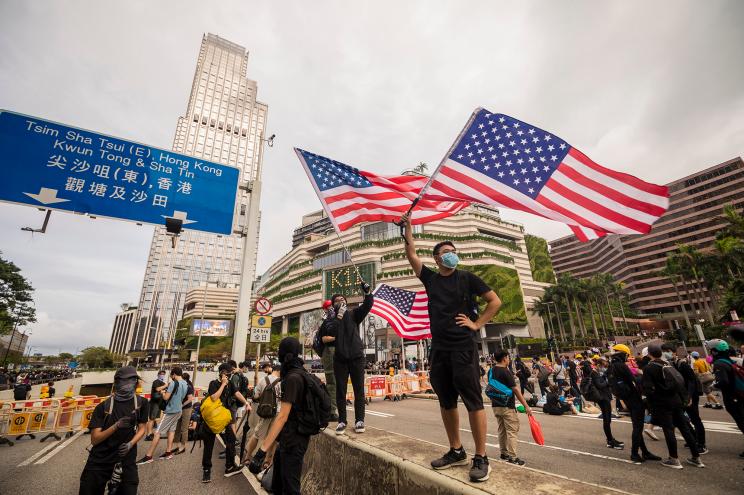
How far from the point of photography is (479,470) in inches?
91.5

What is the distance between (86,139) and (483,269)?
60.6 metres

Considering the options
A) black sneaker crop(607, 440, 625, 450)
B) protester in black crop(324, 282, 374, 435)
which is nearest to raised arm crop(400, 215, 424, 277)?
protester in black crop(324, 282, 374, 435)

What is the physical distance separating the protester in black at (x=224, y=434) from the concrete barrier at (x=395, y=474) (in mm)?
2155

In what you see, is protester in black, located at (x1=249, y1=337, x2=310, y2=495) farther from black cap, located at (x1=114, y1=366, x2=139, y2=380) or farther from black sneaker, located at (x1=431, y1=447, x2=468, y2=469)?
black cap, located at (x1=114, y1=366, x2=139, y2=380)

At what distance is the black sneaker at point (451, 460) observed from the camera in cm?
254

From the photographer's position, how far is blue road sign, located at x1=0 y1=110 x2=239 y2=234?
7.64 metres

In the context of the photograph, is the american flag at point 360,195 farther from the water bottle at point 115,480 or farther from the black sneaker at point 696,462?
the black sneaker at point 696,462

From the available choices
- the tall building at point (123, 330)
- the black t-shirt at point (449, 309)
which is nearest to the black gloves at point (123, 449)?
the black t-shirt at point (449, 309)

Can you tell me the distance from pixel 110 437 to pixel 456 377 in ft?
12.7

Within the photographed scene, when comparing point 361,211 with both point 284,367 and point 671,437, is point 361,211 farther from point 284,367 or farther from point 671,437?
point 671,437

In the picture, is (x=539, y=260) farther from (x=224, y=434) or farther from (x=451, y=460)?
(x=451, y=460)

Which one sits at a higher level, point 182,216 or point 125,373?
point 182,216

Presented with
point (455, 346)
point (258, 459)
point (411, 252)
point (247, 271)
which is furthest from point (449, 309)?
point (247, 271)

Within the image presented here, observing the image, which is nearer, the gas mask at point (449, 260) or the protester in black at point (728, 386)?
the gas mask at point (449, 260)
